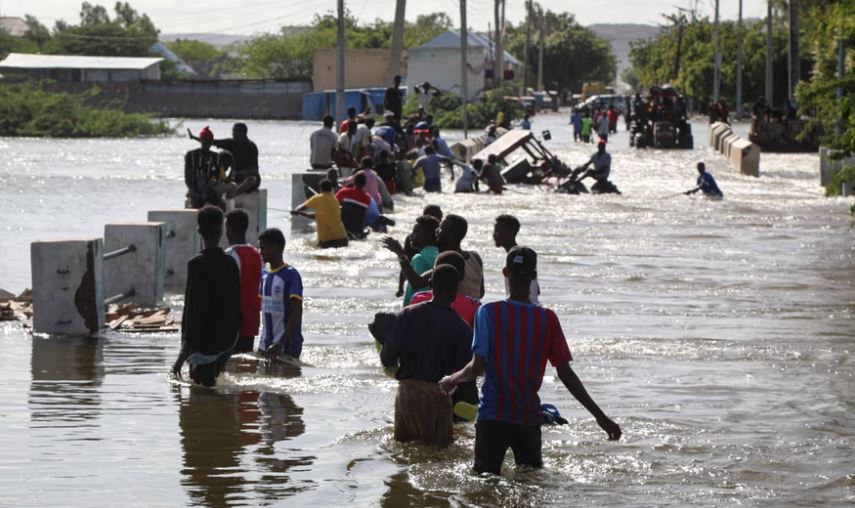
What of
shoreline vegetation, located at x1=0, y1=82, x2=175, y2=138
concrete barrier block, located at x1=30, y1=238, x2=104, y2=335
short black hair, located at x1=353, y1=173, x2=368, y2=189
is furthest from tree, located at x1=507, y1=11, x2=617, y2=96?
concrete barrier block, located at x1=30, y1=238, x2=104, y2=335

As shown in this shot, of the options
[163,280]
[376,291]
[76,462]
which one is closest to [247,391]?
[76,462]

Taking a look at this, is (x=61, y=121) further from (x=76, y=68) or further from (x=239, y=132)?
(x=239, y=132)

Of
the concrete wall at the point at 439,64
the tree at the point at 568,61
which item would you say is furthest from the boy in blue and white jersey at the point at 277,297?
the tree at the point at 568,61

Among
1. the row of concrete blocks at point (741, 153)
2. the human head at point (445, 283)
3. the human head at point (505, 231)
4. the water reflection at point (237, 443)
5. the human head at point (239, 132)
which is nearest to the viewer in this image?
the human head at point (445, 283)

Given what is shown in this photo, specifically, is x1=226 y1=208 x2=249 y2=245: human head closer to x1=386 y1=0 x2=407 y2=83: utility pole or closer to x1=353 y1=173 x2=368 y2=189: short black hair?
x1=353 y1=173 x2=368 y2=189: short black hair

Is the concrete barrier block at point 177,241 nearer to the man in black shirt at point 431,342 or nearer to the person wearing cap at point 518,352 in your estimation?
the man in black shirt at point 431,342

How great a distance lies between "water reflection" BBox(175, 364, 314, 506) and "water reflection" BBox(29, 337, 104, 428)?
0.64 metres

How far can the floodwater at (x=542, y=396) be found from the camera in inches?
374

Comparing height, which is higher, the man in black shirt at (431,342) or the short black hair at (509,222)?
the short black hair at (509,222)

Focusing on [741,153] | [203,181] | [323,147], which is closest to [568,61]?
[741,153]

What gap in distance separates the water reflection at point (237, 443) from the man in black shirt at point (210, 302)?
1.17ft

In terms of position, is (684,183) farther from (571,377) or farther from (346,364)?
(571,377)

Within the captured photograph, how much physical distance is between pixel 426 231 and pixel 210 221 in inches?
58.0

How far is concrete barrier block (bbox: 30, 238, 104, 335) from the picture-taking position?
1488 centimetres
